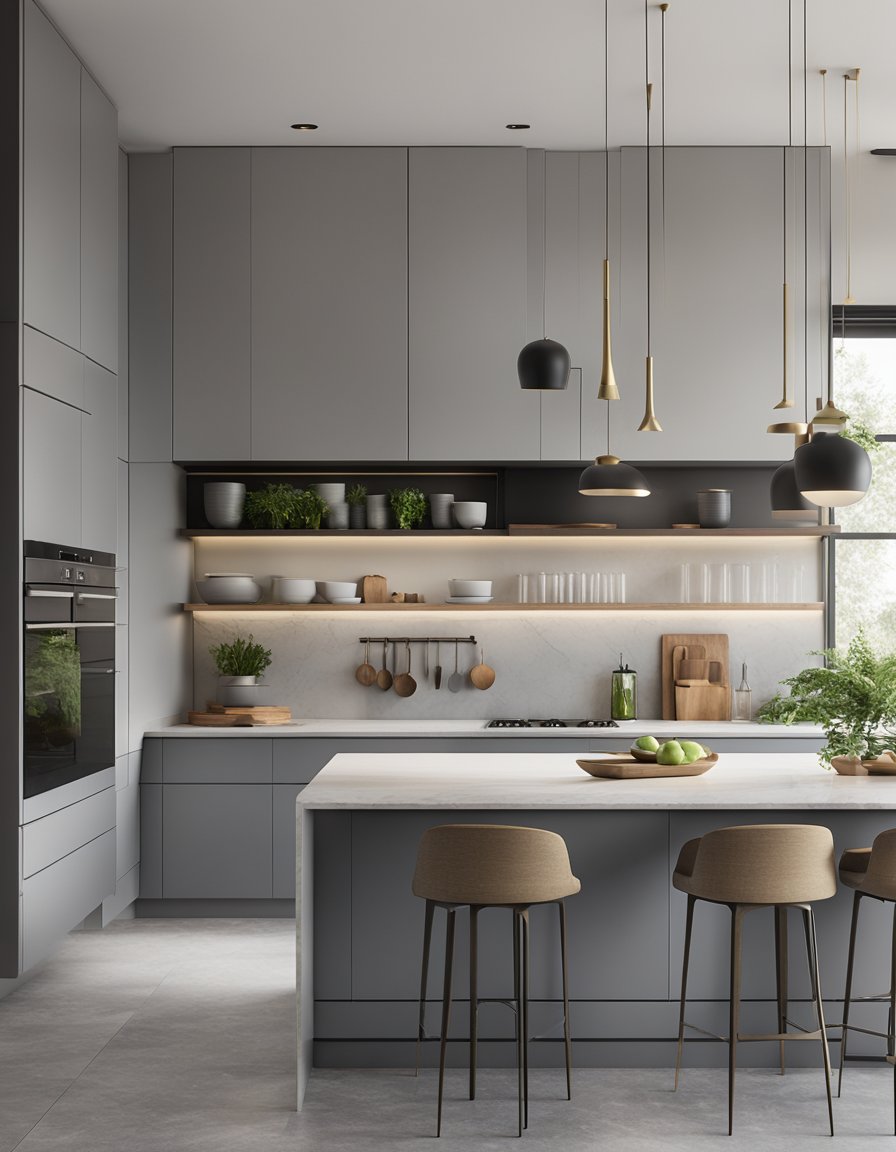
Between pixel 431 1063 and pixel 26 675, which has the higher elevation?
pixel 26 675

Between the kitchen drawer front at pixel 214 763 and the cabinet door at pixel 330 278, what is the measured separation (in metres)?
1.45

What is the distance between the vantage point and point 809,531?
19.6 ft

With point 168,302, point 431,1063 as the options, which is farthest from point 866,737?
point 168,302

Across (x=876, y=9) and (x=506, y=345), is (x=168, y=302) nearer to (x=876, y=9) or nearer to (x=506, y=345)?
(x=506, y=345)

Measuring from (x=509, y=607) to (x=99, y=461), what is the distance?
2169mm

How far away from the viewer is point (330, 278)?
5863 mm

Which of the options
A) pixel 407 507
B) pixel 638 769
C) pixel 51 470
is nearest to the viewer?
pixel 638 769

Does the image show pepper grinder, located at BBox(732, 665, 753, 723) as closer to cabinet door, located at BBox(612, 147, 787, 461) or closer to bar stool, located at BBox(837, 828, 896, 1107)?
cabinet door, located at BBox(612, 147, 787, 461)

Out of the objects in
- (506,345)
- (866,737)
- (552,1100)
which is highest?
(506,345)

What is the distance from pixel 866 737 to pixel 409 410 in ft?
9.06

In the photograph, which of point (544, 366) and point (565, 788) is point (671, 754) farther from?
point (544, 366)

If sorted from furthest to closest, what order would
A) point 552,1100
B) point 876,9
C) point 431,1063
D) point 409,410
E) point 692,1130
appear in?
point 409,410
point 876,9
point 431,1063
point 552,1100
point 692,1130

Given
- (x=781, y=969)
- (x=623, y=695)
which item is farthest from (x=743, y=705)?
(x=781, y=969)

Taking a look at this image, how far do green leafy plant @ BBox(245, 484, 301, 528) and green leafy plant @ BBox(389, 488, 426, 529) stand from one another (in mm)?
495
